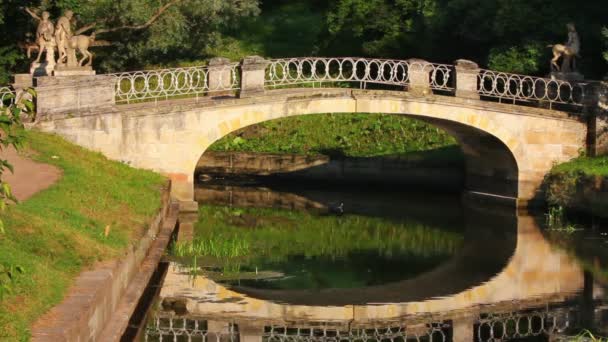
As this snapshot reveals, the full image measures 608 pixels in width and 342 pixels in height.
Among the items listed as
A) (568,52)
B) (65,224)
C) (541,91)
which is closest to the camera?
(65,224)

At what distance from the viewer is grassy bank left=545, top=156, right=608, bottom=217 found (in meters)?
31.4

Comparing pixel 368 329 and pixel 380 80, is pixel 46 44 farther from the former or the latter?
pixel 368 329

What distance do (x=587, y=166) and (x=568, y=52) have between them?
3605mm

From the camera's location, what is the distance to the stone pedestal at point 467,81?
112ft

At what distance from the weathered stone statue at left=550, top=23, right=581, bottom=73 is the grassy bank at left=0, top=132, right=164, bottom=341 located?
11.8m

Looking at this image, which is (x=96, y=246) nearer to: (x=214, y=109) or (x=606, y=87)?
(x=214, y=109)

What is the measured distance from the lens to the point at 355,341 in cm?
2048

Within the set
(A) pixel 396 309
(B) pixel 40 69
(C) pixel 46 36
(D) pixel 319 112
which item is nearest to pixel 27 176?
(B) pixel 40 69

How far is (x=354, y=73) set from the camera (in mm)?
33344

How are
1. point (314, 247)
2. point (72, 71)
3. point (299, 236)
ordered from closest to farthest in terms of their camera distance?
point (314, 247) < point (299, 236) < point (72, 71)

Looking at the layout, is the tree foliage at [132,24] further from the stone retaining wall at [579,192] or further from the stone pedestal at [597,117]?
the stone retaining wall at [579,192]

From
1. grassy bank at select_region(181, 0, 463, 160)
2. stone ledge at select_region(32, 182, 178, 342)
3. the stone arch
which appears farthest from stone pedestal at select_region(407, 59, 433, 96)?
stone ledge at select_region(32, 182, 178, 342)

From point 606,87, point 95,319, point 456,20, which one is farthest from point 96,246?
point 456,20

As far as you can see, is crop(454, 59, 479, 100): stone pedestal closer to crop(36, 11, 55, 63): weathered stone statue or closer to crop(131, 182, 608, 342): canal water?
crop(131, 182, 608, 342): canal water
